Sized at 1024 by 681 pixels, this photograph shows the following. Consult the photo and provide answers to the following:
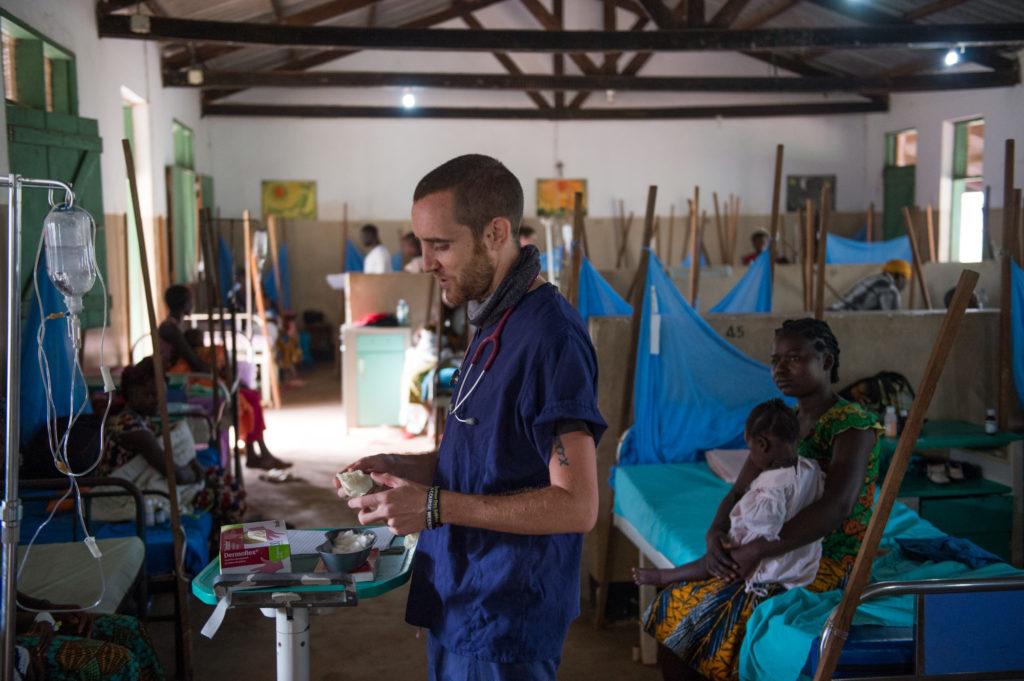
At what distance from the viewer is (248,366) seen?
20.6ft

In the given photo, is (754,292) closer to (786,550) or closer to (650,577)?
(650,577)

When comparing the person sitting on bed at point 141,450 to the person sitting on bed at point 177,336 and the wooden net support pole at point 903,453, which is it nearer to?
the person sitting on bed at point 177,336

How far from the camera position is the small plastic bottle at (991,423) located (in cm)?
406

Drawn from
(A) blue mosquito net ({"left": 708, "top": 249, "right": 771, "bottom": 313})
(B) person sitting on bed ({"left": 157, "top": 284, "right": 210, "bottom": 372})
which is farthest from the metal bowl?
(A) blue mosquito net ({"left": 708, "top": 249, "right": 771, "bottom": 313})

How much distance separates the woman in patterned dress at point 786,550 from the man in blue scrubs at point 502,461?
3.41 ft

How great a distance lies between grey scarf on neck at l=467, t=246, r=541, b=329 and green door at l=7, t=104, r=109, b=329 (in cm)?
330

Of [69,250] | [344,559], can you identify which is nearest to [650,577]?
[344,559]

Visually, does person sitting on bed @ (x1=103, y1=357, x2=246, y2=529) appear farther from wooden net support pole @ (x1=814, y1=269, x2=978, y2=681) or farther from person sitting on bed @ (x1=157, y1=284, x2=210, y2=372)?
wooden net support pole @ (x1=814, y1=269, x2=978, y2=681)

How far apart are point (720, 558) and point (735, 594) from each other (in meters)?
0.10

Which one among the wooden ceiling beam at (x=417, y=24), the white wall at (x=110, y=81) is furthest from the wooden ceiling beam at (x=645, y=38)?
the wooden ceiling beam at (x=417, y=24)

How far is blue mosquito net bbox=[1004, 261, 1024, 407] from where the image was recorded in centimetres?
422

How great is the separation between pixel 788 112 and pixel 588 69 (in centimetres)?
281

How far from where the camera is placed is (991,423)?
4090mm

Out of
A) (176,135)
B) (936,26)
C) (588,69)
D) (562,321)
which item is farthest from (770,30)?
(562,321)
